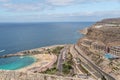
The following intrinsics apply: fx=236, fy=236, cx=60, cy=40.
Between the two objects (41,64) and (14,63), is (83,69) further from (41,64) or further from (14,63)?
(14,63)

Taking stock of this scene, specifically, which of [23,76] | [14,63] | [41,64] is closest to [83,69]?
[41,64]

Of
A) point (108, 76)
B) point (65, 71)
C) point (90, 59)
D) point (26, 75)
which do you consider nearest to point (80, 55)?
point (90, 59)

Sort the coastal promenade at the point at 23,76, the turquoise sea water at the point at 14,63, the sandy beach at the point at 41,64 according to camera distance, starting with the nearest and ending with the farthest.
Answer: the coastal promenade at the point at 23,76 < the sandy beach at the point at 41,64 < the turquoise sea water at the point at 14,63

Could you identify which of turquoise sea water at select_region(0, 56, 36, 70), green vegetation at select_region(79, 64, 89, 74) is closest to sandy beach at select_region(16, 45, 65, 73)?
turquoise sea water at select_region(0, 56, 36, 70)

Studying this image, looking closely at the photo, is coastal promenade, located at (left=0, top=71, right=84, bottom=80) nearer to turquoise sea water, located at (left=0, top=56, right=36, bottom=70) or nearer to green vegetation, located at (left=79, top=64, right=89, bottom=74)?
green vegetation, located at (left=79, top=64, right=89, bottom=74)

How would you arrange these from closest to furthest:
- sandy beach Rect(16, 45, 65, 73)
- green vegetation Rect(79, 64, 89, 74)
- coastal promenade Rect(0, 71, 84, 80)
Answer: coastal promenade Rect(0, 71, 84, 80), green vegetation Rect(79, 64, 89, 74), sandy beach Rect(16, 45, 65, 73)

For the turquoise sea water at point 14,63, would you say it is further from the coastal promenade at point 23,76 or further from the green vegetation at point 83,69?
the coastal promenade at point 23,76

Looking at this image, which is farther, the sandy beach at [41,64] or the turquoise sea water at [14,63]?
the turquoise sea water at [14,63]

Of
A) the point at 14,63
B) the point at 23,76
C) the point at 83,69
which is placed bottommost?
the point at 14,63

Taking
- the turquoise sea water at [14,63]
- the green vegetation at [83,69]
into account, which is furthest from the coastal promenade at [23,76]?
the turquoise sea water at [14,63]
